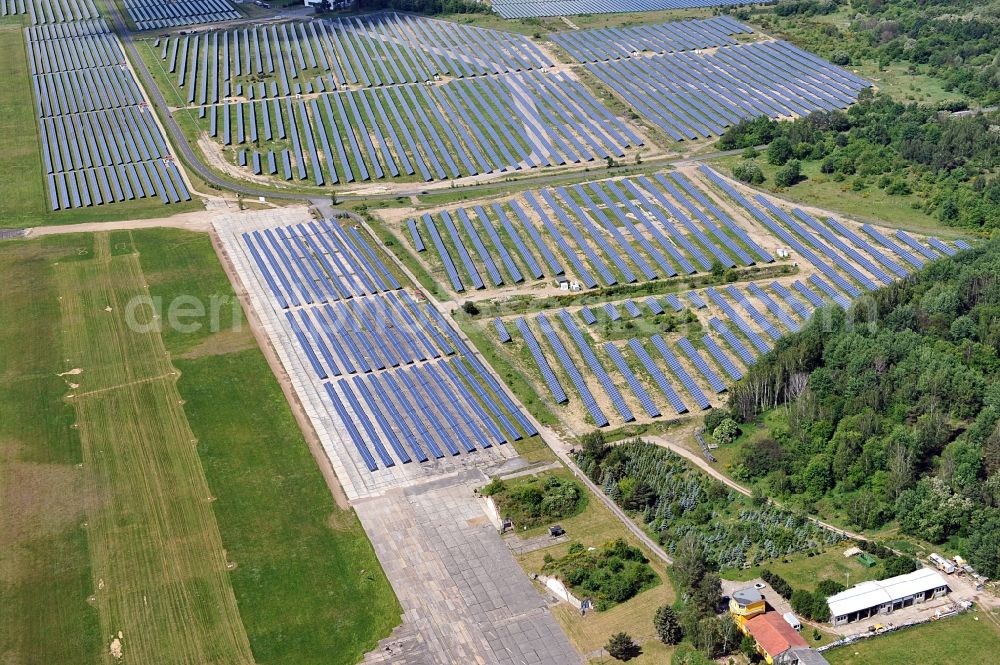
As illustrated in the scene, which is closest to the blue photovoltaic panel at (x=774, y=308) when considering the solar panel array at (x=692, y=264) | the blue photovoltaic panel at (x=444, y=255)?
the solar panel array at (x=692, y=264)

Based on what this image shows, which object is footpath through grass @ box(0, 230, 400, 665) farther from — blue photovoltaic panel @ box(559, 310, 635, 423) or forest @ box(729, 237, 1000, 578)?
forest @ box(729, 237, 1000, 578)

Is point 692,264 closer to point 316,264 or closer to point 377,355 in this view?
point 377,355

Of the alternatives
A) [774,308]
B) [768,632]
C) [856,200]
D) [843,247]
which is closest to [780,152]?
[856,200]

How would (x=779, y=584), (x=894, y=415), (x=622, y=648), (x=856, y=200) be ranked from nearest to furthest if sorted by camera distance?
(x=622, y=648) < (x=779, y=584) < (x=894, y=415) < (x=856, y=200)

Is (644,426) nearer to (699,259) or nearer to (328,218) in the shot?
(699,259)

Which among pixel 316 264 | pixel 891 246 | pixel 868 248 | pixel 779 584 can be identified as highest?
pixel 891 246
